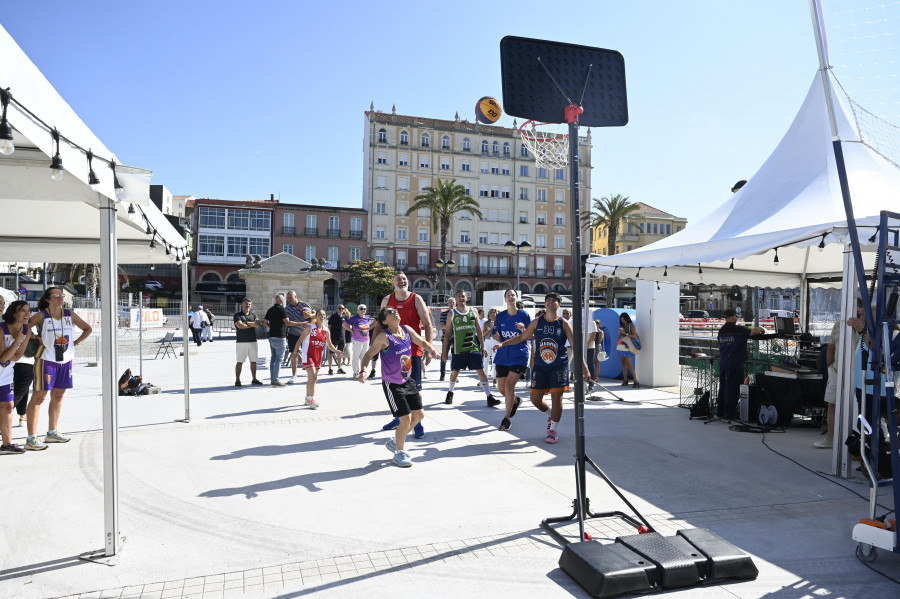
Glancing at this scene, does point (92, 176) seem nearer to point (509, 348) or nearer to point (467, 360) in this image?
point (509, 348)

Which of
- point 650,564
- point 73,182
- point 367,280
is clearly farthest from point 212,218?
point 650,564

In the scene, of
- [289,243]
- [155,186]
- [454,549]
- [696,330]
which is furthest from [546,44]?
[289,243]

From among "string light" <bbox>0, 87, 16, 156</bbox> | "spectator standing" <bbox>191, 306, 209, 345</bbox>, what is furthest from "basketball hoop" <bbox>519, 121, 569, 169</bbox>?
"spectator standing" <bbox>191, 306, 209, 345</bbox>

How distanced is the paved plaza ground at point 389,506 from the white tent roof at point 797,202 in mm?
2360

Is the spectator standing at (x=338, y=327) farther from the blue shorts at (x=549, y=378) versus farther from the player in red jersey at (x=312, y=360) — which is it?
the blue shorts at (x=549, y=378)

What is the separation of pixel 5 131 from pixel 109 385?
1.79 metres

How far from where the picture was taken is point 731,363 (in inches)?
336

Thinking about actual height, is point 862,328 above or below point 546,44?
below

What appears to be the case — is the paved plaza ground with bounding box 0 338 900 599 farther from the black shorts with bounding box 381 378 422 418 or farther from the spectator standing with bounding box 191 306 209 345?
the spectator standing with bounding box 191 306 209 345

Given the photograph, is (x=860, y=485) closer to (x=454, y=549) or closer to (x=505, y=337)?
(x=454, y=549)

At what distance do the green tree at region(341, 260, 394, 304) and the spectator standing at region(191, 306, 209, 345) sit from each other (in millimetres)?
29668

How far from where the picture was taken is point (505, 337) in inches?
358

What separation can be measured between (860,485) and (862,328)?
1884mm

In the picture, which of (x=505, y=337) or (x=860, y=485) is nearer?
(x=860, y=485)
